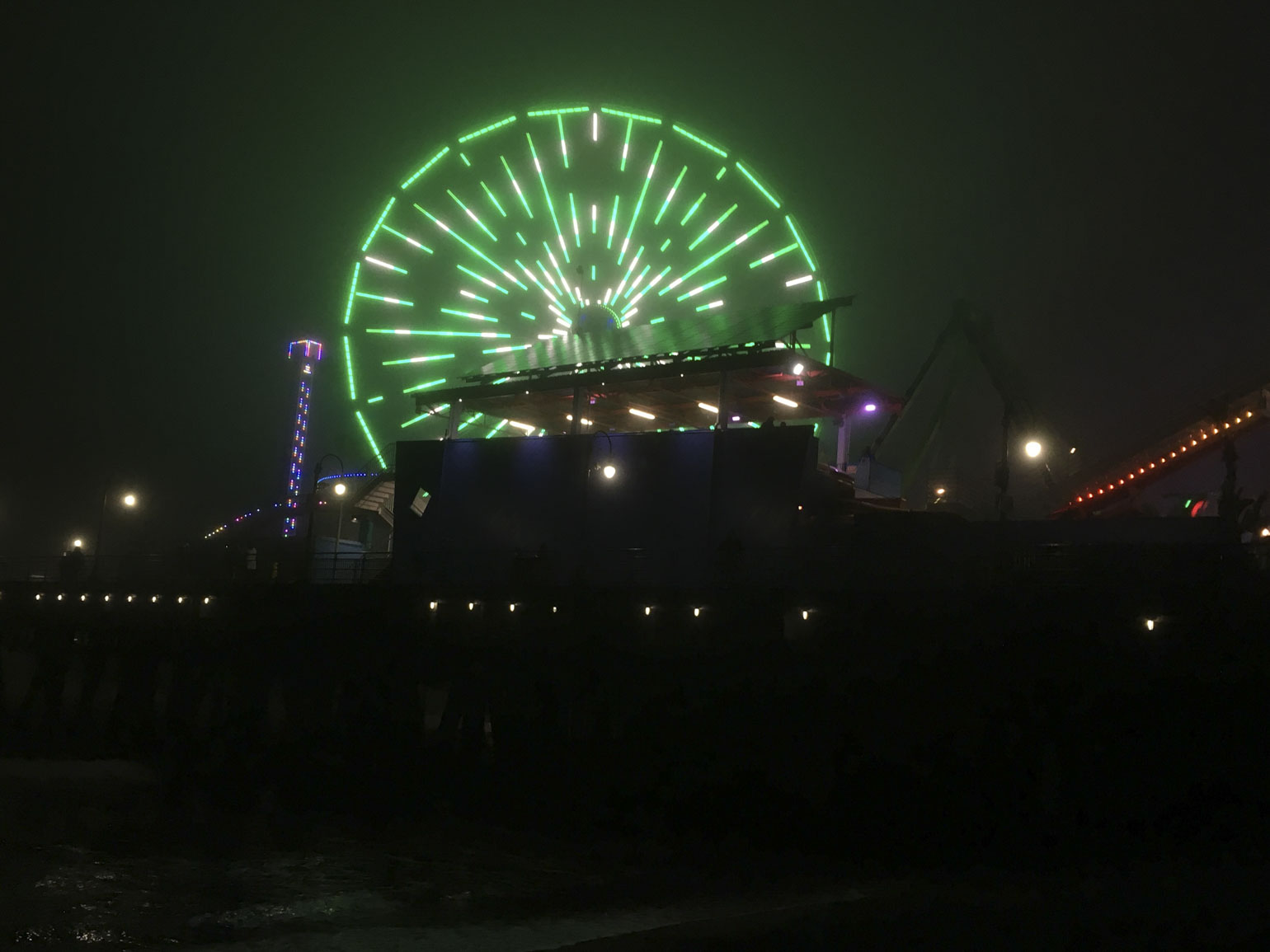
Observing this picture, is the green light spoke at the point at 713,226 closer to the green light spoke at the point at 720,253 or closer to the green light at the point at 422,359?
the green light spoke at the point at 720,253

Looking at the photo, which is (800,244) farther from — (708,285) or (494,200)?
(494,200)

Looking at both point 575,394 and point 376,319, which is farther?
point 376,319

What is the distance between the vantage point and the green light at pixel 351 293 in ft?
136

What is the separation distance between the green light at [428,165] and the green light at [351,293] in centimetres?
369

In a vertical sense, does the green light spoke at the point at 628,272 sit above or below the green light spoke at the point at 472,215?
below

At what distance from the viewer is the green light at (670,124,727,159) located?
133 ft

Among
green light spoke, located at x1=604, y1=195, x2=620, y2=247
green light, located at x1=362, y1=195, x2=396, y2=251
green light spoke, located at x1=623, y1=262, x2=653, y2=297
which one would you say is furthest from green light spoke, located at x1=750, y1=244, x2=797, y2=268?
green light, located at x1=362, y1=195, x2=396, y2=251

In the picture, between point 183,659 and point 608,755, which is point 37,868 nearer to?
point 608,755

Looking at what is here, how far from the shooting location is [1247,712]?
58.9 feet

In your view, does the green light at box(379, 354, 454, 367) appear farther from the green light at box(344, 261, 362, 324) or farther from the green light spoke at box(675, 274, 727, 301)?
the green light spoke at box(675, 274, 727, 301)

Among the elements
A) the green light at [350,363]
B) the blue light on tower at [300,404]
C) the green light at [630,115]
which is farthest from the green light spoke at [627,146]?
the blue light on tower at [300,404]

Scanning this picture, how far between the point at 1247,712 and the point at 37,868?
72.4 ft

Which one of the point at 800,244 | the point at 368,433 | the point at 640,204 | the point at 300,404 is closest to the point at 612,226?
the point at 640,204

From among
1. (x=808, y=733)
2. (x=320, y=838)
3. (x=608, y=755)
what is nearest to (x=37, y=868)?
(x=320, y=838)
